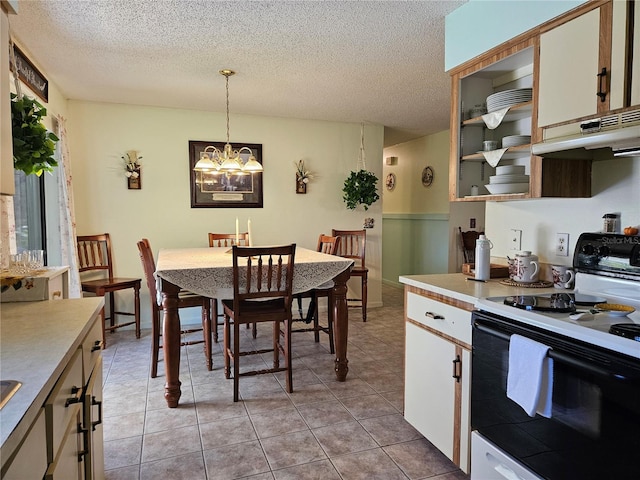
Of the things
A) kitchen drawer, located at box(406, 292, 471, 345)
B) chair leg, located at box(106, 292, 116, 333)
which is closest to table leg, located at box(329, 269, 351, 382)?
kitchen drawer, located at box(406, 292, 471, 345)

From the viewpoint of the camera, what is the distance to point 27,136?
165 cm

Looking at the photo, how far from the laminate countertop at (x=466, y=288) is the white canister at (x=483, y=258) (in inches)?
1.6

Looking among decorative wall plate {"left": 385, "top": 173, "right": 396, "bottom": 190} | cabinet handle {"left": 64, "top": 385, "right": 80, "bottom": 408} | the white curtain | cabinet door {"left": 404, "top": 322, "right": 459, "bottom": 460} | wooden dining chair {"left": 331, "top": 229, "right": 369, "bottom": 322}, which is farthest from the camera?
decorative wall plate {"left": 385, "top": 173, "right": 396, "bottom": 190}

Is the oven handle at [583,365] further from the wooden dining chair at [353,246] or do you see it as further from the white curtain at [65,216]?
the white curtain at [65,216]

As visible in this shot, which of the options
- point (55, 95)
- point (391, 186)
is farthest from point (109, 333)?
point (391, 186)

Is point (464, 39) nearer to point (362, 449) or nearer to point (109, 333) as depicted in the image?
point (362, 449)

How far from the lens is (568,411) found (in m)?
1.28

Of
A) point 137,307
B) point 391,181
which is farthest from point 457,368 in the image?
point 391,181

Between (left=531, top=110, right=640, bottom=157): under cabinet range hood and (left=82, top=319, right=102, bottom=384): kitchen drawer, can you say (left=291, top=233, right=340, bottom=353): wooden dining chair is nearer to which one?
(left=82, top=319, right=102, bottom=384): kitchen drawer

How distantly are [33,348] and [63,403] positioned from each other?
0.19 m

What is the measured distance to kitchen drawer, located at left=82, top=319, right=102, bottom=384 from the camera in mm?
1359

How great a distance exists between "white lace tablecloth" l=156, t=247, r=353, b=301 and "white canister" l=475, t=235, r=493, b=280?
1062 mm

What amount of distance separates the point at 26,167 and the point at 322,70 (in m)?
2.22

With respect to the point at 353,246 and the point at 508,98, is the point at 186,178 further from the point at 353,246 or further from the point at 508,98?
the point at 508,98
